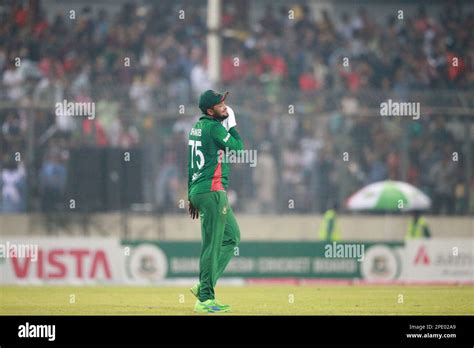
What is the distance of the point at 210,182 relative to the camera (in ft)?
50.4

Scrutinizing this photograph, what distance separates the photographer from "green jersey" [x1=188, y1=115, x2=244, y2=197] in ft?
50.1

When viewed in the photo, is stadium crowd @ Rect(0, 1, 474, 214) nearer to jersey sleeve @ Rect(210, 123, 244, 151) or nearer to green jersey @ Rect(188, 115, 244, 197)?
green jersey @ Rect(188, 115, 244, 197)

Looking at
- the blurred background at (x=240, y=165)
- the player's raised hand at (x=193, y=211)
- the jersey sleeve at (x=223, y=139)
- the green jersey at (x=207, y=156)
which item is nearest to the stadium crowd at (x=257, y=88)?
the blurred background at (x=240, y=165)

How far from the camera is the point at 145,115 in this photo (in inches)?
1038

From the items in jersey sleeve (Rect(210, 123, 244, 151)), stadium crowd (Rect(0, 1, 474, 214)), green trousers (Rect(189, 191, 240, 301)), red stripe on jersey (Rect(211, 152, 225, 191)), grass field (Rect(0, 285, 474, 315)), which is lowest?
grass field (Rect(0, 285, 474, 315))

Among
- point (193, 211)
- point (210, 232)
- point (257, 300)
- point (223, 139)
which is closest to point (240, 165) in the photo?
point (257, 300)

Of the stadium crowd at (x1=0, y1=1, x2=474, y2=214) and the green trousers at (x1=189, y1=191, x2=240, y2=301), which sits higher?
the stadium crowd at (x1=0, y1=1, x2=474, y2=214)

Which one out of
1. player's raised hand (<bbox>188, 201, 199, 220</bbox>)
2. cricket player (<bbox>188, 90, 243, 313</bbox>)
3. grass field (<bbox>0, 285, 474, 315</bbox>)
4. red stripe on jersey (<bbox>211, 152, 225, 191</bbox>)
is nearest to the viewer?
cricket player (<bbox>188, 90, 243, 313</bbox>)

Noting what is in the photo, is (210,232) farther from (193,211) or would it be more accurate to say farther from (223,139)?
Result: (223,139)

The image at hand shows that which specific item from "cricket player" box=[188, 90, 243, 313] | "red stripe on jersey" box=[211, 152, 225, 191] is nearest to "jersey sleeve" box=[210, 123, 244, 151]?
"cricket player" box=[188, 90, 243, 313]

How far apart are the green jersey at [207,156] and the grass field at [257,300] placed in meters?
1.57

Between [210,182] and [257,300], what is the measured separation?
3.43m
